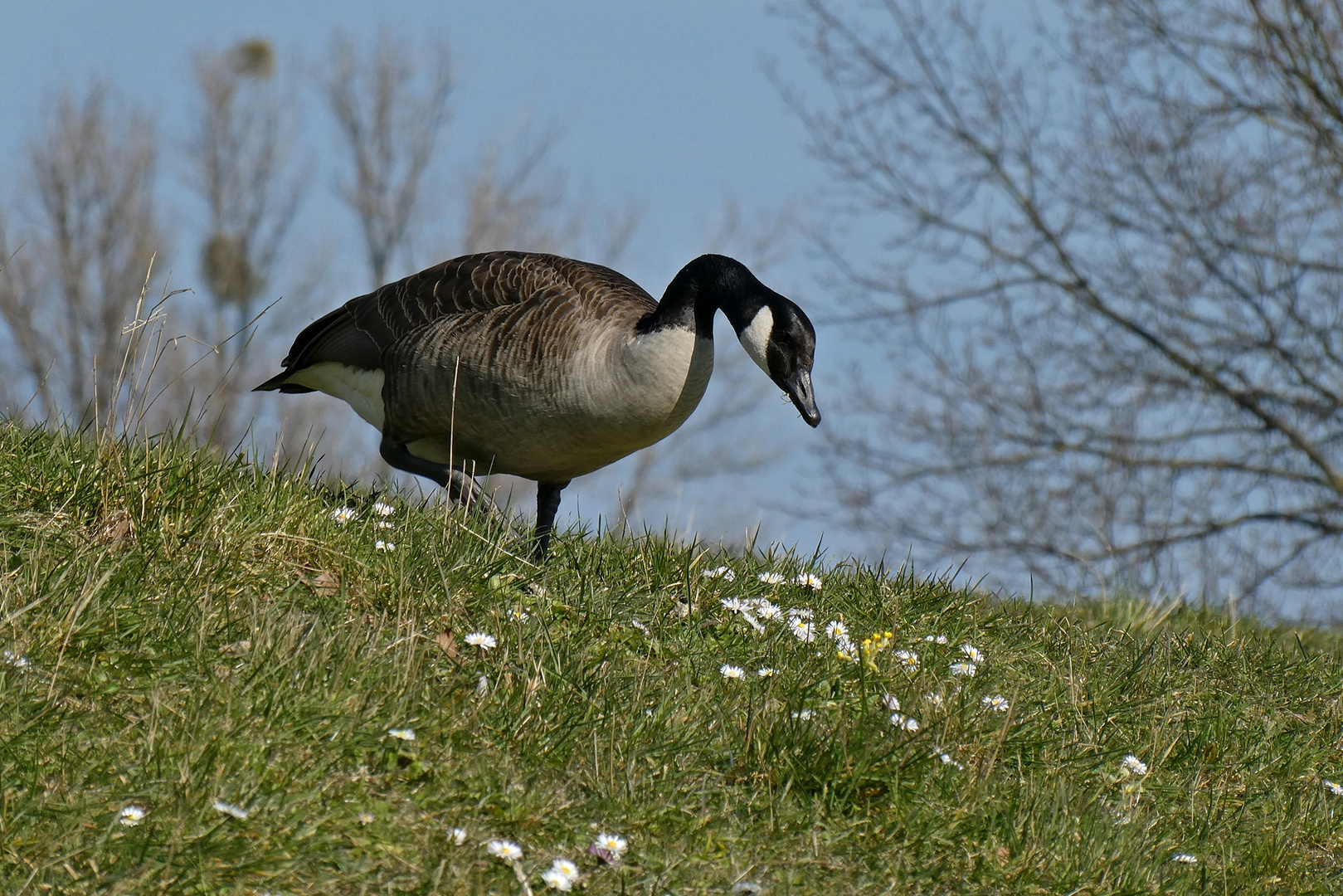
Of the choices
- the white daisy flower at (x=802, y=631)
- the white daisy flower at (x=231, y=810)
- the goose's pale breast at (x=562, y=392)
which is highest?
the goose's pale breast at (x=562, y=392)

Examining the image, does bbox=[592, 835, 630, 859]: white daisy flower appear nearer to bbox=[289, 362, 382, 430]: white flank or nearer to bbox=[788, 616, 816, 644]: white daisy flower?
bbox=[788, 616, 816, 644]: white daisy flower

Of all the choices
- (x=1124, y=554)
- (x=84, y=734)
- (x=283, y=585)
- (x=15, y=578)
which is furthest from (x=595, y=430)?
(x=1124, y=554)

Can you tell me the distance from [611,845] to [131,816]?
3.59 feet

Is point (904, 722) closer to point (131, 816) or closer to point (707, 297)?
point (131, 816)

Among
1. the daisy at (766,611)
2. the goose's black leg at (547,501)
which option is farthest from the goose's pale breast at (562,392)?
the daisy at (766,611)

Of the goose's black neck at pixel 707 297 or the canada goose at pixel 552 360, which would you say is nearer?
the canada goose at pixel 552 360

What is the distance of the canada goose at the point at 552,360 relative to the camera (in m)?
6.32

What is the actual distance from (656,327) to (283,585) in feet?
9.01

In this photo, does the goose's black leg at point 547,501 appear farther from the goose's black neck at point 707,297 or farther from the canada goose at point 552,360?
the goose's black neck at point 707,297

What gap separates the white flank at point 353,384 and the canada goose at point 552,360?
0.77ft

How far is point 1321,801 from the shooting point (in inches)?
169

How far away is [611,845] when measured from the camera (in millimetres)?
3043

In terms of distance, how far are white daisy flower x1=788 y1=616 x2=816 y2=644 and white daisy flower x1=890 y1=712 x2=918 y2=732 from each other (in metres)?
0.63

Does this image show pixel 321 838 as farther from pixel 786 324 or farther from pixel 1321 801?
pixel 786 324
